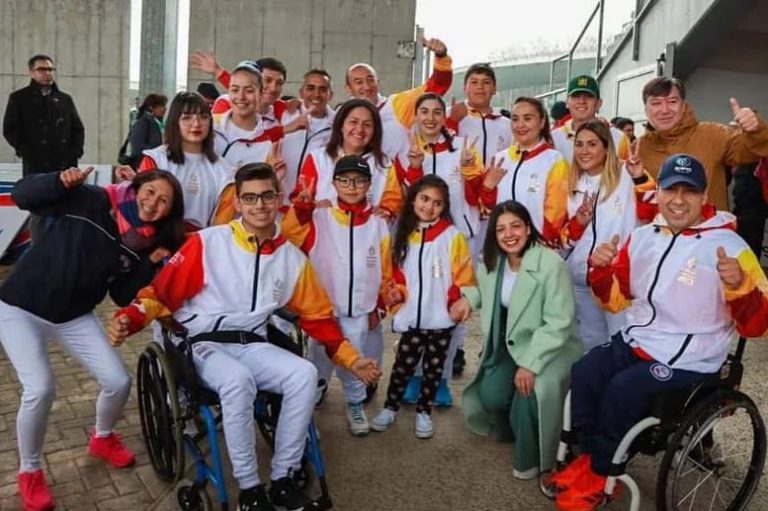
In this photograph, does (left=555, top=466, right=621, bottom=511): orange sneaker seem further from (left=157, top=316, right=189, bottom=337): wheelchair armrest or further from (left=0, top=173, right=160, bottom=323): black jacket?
(left=0, top=173, right=160, bottom=323): black jacket

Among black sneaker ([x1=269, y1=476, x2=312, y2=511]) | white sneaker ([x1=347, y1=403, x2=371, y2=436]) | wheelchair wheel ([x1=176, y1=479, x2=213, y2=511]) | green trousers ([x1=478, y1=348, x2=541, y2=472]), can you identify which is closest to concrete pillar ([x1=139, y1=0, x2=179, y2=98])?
white sneaker ([x1=347, y1=403, x2=371, y2=436])

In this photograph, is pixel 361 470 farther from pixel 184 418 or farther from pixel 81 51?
pixel 81 51

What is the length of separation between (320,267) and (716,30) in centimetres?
542

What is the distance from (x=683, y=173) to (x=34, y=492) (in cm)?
282

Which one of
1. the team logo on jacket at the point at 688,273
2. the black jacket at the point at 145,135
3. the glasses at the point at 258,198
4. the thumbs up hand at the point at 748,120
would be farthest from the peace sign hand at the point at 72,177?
the black jacket at the point at 145,135

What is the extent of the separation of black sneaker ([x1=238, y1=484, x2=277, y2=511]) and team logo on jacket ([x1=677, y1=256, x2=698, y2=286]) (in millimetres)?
1747

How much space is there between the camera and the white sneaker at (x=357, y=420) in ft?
11.4

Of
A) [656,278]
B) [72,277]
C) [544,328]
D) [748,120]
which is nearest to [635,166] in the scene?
[748,120]

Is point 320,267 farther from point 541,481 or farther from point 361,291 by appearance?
point 541,481

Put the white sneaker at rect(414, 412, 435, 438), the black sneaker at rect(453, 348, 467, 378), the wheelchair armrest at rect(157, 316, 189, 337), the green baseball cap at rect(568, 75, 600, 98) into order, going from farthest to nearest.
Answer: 1. the black sneaker at rect(453, 348, 467, 378)
2. the green baseball cap at rect(568, 75, 600, 98)
3. the white sneaker at rect(414, 412, 435, 438)
4. the wheelchair armrest at rect(157, 316, 189, 337)

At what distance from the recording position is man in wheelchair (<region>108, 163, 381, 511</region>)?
8.35 feet

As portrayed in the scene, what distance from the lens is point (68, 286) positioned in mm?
2723

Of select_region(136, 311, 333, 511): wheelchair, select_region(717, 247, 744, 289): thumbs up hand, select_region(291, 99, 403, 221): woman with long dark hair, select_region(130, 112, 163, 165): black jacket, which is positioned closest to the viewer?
select_region(717, 247, 744, 289): thumbs up hand

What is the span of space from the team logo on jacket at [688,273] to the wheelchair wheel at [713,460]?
0.42m
